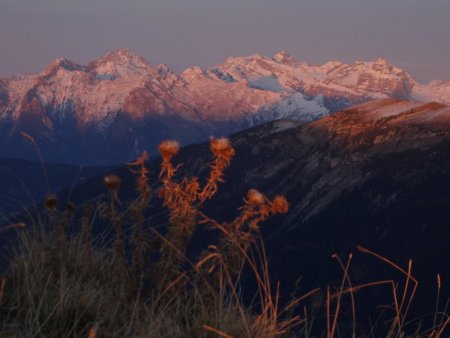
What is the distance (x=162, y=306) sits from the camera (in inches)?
267

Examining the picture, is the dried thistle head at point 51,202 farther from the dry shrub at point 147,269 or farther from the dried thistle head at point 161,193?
the dried thistle head at point 161,193

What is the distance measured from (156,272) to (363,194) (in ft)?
366

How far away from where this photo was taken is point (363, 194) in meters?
117

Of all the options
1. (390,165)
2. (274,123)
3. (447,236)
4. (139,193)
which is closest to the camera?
(139,193)

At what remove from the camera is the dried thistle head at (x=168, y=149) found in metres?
6.51

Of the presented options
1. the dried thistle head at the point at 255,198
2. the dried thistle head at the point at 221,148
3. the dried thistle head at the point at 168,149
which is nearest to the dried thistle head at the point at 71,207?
the dried thistle head at the point at 168,149

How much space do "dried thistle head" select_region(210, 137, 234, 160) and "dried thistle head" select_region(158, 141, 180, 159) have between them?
29cm

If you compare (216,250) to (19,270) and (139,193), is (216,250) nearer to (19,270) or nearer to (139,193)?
(139,193)

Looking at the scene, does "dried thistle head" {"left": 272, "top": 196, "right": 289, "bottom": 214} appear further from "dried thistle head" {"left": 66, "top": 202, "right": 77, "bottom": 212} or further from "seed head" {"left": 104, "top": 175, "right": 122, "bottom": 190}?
"dried thistle head" {"left": 66, "top": 202, "right": 77, "bottom": 212}

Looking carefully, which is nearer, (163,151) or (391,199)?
(163,151)

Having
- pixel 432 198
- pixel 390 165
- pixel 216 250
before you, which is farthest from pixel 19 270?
pixel 390 165

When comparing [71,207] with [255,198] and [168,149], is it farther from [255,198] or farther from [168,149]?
[255,198]

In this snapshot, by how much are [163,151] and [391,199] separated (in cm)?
10948

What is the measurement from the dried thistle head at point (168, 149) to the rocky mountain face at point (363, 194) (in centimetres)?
7255
